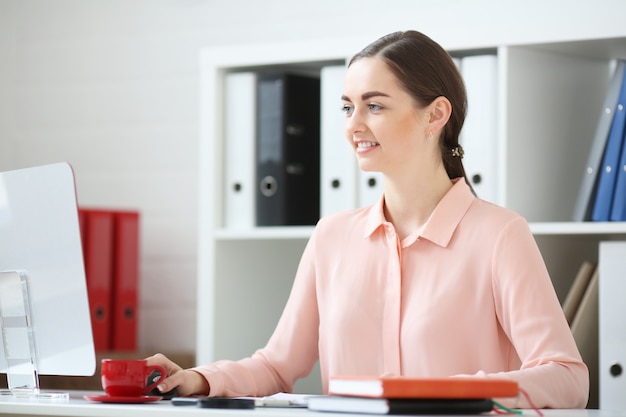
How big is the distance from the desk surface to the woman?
0.29m

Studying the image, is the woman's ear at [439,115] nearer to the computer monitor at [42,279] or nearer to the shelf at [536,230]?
the shelf at [536,230]

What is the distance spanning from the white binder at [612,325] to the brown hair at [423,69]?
0.47 m

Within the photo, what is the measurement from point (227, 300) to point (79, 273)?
1.08m

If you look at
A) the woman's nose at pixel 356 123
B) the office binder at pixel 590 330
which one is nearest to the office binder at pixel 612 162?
the office binder at pixel 590 330

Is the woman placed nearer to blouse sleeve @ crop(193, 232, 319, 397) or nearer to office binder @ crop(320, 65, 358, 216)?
blouse sleeve @ crop(193, 232, 319, 397)

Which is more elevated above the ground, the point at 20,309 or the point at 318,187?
the point at 318,187

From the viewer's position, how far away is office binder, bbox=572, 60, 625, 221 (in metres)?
2.19

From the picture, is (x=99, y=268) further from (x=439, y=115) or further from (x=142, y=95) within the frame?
(x=439, y=115)

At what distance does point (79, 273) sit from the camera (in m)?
1.49

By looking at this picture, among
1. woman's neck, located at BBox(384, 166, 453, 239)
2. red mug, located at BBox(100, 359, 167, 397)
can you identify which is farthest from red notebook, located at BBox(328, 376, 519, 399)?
woman's neck, located at BBox(384, 166, 453, 239)

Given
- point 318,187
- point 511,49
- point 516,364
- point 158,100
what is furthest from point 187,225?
point 516,364

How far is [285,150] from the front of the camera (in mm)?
2463

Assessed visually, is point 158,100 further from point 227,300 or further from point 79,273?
point 79,273

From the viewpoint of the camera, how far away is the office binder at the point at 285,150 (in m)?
2.46
